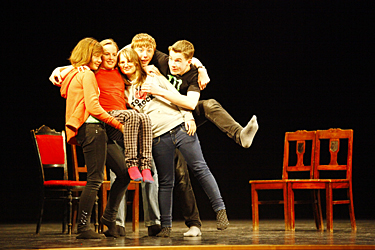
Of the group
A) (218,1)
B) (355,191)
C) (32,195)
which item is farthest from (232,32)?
(32,195)

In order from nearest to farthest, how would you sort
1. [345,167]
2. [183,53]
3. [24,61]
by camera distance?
[183,53], [345,167], [24,61]

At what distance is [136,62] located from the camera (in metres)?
3.14

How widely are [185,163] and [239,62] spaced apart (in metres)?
3.52

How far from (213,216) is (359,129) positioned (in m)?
2.29

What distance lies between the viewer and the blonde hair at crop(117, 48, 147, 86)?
3.10 metres

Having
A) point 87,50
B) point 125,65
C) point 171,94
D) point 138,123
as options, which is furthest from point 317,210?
point 87,50

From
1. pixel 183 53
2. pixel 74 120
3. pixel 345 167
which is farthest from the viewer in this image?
pixel 345 167

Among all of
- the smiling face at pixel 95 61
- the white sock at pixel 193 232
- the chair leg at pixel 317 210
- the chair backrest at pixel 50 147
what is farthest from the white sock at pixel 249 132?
the chair backrest at pixel 50 147

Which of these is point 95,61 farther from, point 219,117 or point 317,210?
point 317,210

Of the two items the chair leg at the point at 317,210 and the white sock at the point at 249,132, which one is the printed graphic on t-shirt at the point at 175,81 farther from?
the chair leg at the point at 317,210

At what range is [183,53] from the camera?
3176 mm

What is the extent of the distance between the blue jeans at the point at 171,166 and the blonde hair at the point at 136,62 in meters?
0.40

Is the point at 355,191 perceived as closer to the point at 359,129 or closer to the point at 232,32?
the point at 359,129

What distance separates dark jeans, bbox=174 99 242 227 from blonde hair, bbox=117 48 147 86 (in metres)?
0.50
